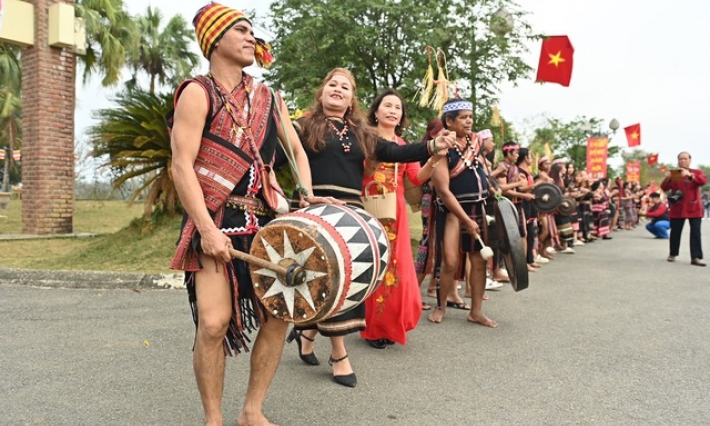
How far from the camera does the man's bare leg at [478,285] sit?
4926 mm

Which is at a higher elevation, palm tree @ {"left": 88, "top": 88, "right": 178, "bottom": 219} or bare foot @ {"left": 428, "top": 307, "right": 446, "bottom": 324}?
palm tree @ {"left": 88, "top": 88, "right": 178, "bottom": 219}

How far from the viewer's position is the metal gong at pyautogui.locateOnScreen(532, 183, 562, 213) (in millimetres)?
9000

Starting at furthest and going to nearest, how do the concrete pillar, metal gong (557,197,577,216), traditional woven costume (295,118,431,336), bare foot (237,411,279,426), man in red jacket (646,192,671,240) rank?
man in red jacket (646,192,671,240)
metal gong (557,197,577,216)
the concrete pillar
traditional woven costume (295,118,431,336)
bare foot (237,411,279,426)

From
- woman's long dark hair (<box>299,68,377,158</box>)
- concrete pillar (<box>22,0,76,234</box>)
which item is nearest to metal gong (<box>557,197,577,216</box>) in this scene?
woman's long dark hair (<box>299,68,377,158</box>)

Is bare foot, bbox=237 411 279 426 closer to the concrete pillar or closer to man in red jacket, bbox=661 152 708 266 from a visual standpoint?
man in red jacket, bbox=661 152 708 266

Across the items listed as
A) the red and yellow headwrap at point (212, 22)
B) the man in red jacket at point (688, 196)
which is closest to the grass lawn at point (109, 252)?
the red and yellow headwrap at point (212, 22)

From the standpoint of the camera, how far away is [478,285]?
4.96m

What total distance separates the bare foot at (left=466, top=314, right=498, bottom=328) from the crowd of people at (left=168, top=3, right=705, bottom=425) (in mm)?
15

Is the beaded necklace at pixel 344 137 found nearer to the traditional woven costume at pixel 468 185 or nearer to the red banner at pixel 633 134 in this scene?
the traditional woven costume at pixel 468 185

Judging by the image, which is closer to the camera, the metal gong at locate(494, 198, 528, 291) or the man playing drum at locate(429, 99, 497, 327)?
the metal gong at locate(494, 198, 528, 291)

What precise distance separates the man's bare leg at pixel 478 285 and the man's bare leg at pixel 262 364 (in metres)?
2.67

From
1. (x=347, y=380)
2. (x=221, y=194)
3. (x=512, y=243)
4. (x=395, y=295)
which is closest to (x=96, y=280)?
(x=395, y=295)

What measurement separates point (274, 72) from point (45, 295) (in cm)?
657

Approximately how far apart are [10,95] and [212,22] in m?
32.1
